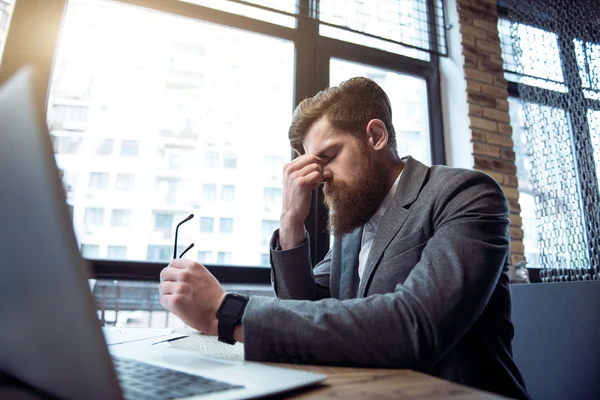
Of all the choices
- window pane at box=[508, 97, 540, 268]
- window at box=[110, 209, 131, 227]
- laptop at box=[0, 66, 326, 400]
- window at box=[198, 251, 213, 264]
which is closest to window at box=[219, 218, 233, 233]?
window at box=[198, 251, 213, 264]

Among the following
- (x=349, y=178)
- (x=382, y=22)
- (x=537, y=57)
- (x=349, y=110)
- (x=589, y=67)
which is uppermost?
(x=382, y=22)

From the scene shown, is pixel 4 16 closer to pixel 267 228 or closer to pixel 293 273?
pixel 267 228

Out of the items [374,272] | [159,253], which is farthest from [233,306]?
[159,253]

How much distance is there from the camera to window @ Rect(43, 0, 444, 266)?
1.66m

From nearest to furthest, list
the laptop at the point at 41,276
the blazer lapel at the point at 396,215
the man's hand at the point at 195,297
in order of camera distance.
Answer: the laptop at the point at 41,276, the man's hand at the point at 195,297, the blazer lapel at the point at 396,215

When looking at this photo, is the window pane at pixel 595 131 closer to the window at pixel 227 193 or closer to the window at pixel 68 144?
the window at pixel 227 193

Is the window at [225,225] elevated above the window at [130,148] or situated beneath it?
situated beneath

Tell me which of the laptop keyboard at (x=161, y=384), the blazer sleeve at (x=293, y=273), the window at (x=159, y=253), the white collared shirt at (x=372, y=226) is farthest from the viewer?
the window at (x=159, y=253)

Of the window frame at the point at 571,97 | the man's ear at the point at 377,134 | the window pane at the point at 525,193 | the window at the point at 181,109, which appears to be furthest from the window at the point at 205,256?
the window frame at the point at 571,97

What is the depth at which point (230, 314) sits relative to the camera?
25.3 inches

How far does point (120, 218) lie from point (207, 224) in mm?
348

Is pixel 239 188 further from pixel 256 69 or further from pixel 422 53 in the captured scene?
pixel 422 53

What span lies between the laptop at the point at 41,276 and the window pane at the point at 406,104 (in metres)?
2.12

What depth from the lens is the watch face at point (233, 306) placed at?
2.11 feet
